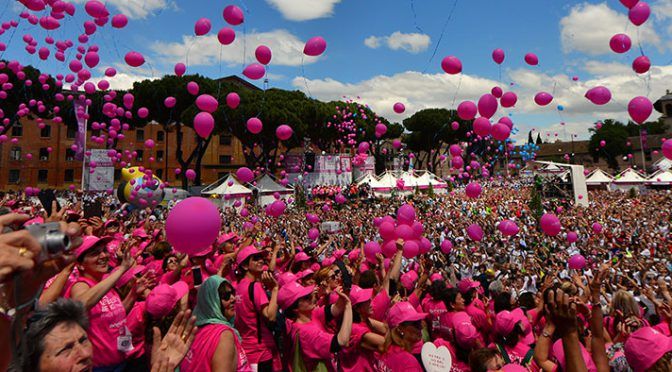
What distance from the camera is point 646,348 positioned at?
199 centimetres

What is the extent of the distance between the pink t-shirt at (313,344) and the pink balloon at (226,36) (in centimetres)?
482

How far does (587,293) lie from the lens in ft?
11.6

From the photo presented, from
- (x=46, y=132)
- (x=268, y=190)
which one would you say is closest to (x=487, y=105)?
(x=268, y=190)

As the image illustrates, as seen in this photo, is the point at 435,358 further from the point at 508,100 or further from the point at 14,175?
the point at 14,175

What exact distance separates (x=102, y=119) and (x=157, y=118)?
4.57m

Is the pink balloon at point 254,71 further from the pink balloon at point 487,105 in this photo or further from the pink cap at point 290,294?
the pink cap at point 290,294

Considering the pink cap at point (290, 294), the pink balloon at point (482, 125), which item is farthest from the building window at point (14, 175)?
the pink cap at point (290, 294)

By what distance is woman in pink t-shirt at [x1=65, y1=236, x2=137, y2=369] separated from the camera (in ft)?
8.23

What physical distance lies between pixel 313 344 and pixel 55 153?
154ft

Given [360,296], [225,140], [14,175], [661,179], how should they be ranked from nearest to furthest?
[360,296]
[661,179]
[14,175]
[225,140]

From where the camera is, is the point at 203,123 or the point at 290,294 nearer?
the point at 290,294

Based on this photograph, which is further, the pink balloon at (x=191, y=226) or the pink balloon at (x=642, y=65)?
the pink balloon at (x=642, y=65)

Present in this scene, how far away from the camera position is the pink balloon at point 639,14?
173 inches

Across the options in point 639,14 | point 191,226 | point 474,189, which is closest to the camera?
point 191,226
